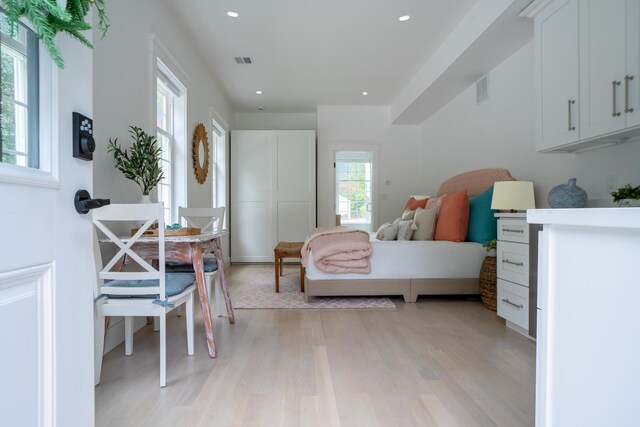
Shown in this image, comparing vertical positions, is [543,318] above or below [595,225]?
below

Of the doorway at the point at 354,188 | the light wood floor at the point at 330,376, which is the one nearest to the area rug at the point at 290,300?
the light wood floor at the point at 330,376

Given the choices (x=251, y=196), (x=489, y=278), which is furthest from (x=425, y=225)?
(x=251, y=196)

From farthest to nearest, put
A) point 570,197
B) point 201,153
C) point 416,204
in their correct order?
1. point 416,204
2. point 201,153
3. point 570,197

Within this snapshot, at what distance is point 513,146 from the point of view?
3625mm

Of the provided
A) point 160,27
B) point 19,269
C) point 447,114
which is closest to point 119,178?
point 160,27

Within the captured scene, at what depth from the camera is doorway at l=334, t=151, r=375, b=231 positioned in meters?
6.79

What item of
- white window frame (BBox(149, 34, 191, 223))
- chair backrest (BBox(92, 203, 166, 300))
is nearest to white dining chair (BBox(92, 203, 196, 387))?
chair backrest (BBox(92, 203, 166, 300))

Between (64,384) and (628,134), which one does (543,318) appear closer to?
(64,384)

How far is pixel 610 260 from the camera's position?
67 cm

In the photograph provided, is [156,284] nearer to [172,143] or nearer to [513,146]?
[172,143]

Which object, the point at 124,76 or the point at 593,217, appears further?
the point at 124,76

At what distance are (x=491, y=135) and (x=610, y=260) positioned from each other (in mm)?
3788

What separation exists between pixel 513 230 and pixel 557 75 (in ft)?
3.65

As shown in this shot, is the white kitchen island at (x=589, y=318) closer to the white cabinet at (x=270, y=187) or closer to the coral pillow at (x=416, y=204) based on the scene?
the coral pillow at (x=416, y=204)
